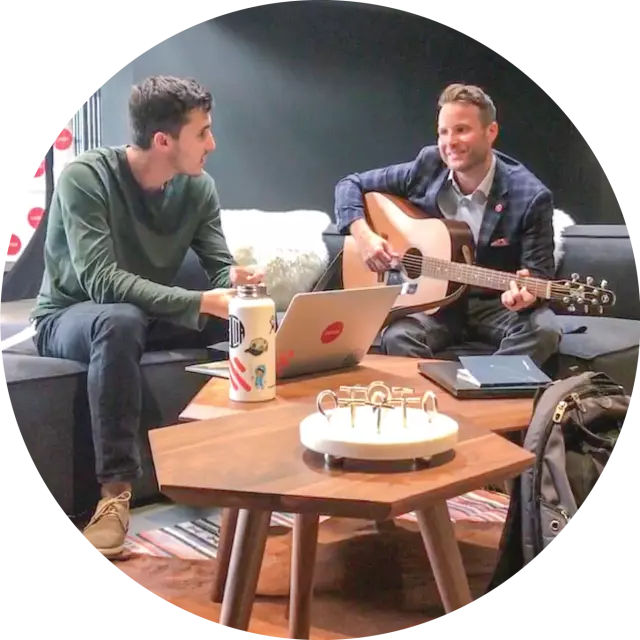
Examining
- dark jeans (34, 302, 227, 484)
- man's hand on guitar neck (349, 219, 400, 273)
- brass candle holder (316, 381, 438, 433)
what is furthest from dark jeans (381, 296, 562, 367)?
brass candle holder (316, 381, 438, 433)

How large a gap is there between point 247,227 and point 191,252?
0.11 meters

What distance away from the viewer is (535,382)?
3.64ft

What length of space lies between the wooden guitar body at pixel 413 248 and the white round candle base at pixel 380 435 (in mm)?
678

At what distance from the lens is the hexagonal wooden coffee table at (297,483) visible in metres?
0.66

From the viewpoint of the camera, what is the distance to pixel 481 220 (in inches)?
54.6

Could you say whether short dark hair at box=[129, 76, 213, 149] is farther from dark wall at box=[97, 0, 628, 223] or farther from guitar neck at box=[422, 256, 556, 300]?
guitar neck at box=[422, 256, 556, 300]

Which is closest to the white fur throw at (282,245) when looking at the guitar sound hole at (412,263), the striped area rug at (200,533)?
the guitar sound hole at (412,263)

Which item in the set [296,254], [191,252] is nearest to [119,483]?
[191,252]

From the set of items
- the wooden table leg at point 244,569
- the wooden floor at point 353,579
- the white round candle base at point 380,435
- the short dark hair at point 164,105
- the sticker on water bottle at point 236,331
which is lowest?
the wooden floor at point 353,579

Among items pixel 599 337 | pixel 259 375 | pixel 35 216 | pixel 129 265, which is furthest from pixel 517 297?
pixel 35 216

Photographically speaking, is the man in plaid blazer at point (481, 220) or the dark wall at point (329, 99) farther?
the man in plaid blazer at point (481, 220)

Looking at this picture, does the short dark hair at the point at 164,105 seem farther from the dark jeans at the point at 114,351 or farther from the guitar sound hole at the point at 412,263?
the guitar sound hole at the point at 412,263

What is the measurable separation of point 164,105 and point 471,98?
0.45 m

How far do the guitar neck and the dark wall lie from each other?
0.14 metres
